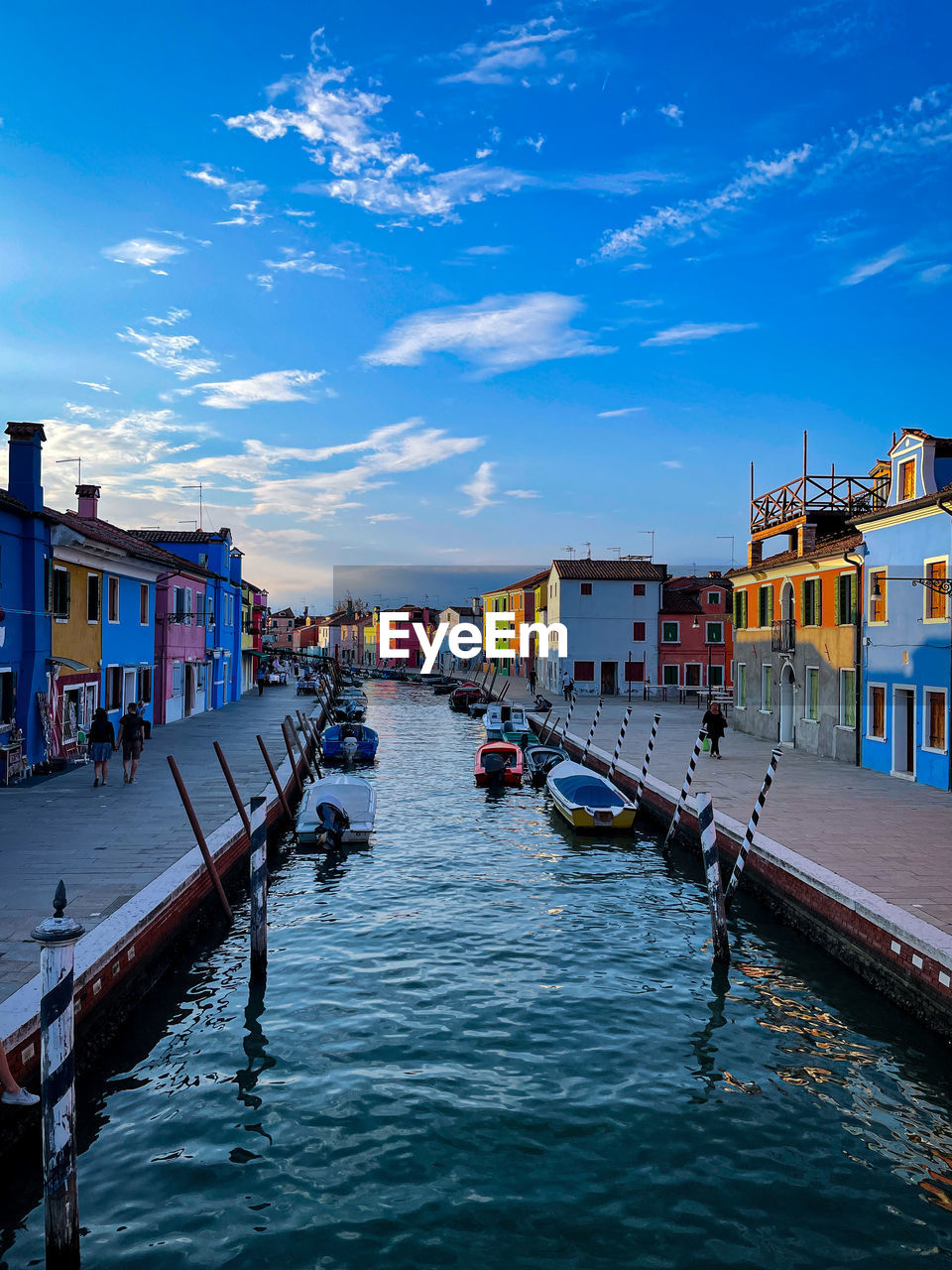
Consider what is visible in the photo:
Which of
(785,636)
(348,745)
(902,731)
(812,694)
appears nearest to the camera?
(902,731)

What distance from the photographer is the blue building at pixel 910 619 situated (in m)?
22.4

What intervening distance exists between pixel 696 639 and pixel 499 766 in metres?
39.9

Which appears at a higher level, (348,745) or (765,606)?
(765,606)

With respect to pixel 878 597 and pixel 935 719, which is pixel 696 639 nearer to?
pixel 878 597

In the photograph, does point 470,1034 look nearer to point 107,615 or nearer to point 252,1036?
point 252,1036

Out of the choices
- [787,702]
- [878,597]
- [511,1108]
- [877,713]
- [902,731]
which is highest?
[878,597]

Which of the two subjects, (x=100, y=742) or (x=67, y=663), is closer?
(x=100, y=742)

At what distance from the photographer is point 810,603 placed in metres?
31.1

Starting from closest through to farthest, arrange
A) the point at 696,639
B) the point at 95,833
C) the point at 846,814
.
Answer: the point at 95,833
the point at 846,814
the point at 696,639

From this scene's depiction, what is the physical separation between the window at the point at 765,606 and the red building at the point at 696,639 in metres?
27.9

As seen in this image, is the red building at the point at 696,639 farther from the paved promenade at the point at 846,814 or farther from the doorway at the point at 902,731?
the doorway at the point at 902,731

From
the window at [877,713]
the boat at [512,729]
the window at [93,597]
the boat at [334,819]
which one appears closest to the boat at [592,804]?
the boat at [334,819]

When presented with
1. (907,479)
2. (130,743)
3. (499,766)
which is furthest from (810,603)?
(130,743)

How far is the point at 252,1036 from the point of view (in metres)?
10.3
